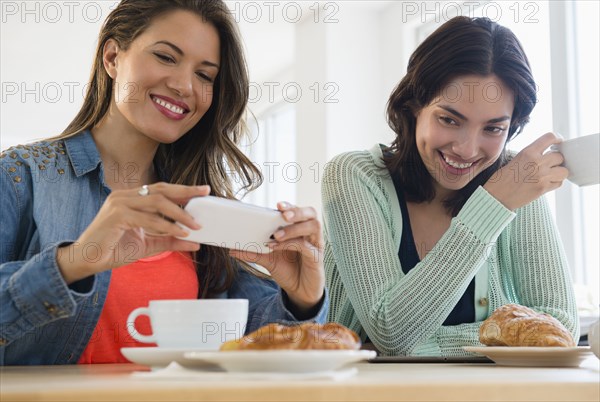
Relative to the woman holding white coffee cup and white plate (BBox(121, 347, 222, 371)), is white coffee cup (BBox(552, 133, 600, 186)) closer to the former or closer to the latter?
the woman holding white coffee cup

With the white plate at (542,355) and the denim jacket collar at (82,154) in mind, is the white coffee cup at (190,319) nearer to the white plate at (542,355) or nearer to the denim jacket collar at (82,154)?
the white plate at (542,355)

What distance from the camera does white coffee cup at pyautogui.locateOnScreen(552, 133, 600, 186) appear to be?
4.16ft

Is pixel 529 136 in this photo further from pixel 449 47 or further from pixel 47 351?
pixel 47 351

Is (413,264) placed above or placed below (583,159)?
below

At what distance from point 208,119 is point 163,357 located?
97 cm

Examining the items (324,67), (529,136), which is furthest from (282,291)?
(324,67)

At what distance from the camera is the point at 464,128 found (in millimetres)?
1654

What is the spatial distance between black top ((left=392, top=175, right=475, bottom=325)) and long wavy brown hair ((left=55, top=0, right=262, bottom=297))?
13.5 inches

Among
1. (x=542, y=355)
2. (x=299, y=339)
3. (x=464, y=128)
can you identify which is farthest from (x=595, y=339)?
(x=464, y=128)

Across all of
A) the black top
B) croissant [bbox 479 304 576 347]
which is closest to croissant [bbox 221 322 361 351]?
croissant [bbox 479 304 576 347]

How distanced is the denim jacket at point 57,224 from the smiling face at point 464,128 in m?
0.50

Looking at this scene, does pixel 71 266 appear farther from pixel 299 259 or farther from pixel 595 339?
pixel 595 339

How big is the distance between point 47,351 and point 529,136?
339 cm

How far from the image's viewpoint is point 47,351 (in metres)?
Result: 1.31
